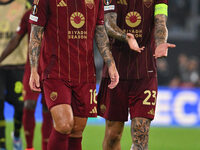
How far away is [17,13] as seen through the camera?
7898mm

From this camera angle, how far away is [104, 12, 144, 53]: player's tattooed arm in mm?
5269

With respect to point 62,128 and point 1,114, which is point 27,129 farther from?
point 62,128

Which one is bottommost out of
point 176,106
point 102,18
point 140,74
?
point 176,106

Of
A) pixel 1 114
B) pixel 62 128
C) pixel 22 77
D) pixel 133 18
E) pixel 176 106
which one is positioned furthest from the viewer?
pixel 176 106

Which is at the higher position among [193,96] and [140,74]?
[140,74]

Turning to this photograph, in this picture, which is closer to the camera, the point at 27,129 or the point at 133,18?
the point at 133,18

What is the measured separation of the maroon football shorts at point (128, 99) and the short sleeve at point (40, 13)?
1.13 m

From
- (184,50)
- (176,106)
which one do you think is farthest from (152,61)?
(184,50)

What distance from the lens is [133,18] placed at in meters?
5.66

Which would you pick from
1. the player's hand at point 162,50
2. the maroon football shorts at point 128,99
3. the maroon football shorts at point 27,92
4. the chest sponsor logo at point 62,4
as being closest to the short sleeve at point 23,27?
the maroon football shorts at point 27,92

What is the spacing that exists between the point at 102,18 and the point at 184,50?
1385cm

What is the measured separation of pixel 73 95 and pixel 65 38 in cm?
53

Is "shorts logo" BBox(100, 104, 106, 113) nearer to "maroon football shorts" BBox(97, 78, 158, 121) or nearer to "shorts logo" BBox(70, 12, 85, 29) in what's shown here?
"maroon football shorts" BBox(97, 78, 158, 121)

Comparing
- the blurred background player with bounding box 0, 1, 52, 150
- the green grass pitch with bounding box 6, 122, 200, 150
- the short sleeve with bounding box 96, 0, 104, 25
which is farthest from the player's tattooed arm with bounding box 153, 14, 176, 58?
the green grass pitch with bounding box 6, 122, 200, 150
